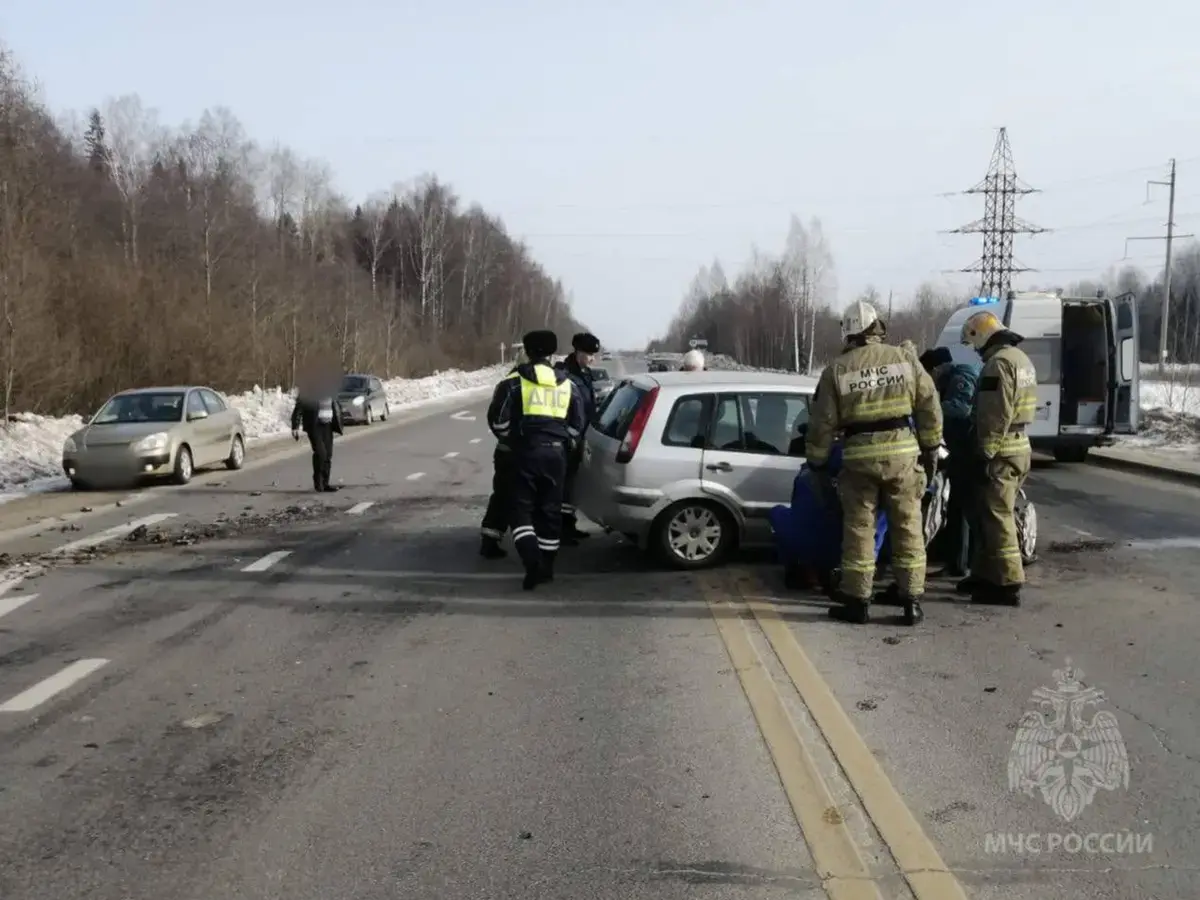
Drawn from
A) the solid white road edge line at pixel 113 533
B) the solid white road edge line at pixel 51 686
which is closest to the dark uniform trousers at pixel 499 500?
the solid white road edge line at pixel 51 686

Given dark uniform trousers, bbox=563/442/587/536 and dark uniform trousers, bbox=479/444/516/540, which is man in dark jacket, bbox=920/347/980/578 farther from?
dark uniform trousers, bbox=479/444/516/540

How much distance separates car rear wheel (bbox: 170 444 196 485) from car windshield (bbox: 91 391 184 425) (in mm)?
637

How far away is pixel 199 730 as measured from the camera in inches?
200

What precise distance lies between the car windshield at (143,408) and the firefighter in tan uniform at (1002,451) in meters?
13.8

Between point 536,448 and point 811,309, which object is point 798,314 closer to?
point 811,309

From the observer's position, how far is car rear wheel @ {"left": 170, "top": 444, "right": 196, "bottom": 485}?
1683 centimetres

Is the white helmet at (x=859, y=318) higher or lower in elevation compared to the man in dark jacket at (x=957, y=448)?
higher

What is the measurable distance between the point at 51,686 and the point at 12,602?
2.71m

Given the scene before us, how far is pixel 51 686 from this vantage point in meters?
5.81

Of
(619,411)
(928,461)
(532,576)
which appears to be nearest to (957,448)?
(928,461)

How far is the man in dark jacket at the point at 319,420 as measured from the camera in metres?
15.3

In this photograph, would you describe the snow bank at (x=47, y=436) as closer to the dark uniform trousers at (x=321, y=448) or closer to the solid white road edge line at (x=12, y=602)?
the dark uniform trousers at (x=321, y=448)

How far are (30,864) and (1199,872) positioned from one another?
13.1 feet

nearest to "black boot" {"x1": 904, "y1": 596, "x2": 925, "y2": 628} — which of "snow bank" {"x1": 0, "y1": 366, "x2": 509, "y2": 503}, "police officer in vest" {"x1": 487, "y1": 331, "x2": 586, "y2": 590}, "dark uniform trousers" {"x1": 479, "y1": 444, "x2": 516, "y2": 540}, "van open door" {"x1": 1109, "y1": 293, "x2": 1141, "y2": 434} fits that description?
"police officer in vest" {"x1": 487, "y1": 331, "x2": 586, "y2": 590}
